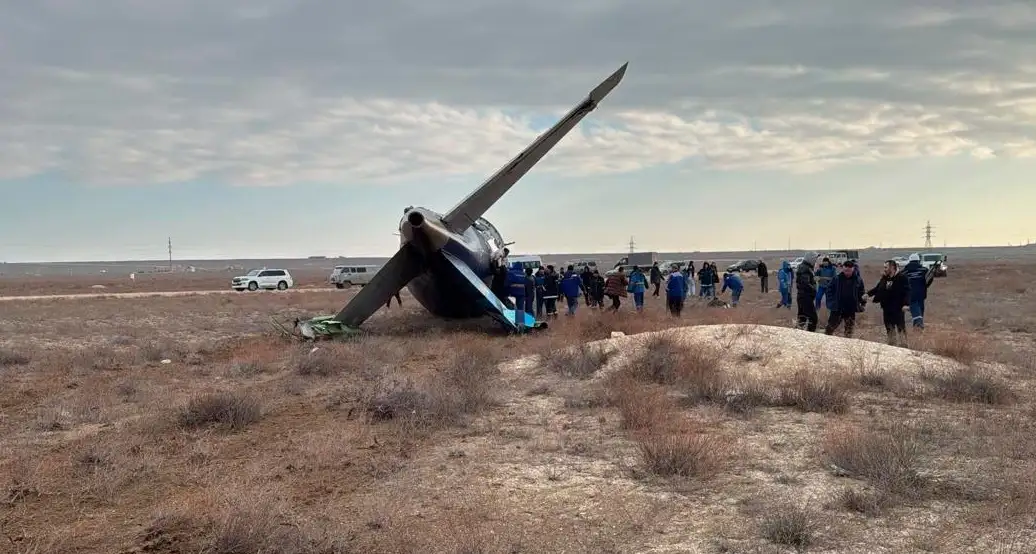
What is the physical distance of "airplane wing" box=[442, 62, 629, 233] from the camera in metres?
20.6

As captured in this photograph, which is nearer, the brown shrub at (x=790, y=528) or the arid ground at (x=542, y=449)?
the brown shrub at (x=790, y=528)

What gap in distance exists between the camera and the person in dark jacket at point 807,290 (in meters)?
16.7

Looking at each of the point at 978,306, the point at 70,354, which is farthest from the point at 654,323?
the point at 978,306

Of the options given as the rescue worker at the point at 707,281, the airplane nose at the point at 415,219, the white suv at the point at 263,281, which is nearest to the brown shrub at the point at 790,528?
the airplane nose at the point at 415,219

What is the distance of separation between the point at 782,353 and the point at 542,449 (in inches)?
→ 246

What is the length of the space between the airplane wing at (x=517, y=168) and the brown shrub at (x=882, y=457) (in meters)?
13.9

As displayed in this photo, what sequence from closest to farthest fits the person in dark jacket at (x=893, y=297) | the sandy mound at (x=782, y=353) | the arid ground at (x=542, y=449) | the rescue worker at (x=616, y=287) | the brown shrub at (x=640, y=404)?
the arid ground at (x=542, y=449)
the brown shrub at (x=640, y=404)
the sandy mound at (x=782, y=353)
the person in dark jacket at (x=893, y=297)
the rescue worker at (x=616, y=287)

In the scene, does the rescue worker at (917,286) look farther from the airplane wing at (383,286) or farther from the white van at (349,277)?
the white van at (349,277)

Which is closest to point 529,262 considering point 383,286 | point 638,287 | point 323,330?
point 638,287

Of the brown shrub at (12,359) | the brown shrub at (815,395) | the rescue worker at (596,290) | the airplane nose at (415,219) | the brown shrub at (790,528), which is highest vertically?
the airplane nose at (415,219)

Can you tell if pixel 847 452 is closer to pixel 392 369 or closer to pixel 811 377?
pixel 811 377

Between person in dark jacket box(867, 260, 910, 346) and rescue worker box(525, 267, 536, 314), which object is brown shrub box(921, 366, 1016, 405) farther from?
rescue worker box(525, 267, 536, 314)

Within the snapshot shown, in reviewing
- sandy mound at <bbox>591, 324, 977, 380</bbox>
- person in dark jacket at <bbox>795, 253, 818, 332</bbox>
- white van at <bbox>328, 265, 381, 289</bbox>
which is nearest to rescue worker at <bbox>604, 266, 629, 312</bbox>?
person in dark jacket at <bbox>795, 253, 818, 332</bbox>

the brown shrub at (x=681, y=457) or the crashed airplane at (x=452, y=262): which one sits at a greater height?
the crashed airplane at (x=452, y=262)
